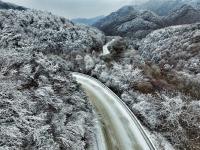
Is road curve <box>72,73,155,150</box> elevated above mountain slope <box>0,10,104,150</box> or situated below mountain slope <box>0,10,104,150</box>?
below

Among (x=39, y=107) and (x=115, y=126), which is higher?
(x=39, y=107)

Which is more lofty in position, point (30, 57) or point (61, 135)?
point (30, 57)

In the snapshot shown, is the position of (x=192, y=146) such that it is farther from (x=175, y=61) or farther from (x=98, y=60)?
(x=175, y=61)

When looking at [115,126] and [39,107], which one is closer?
[39,107]

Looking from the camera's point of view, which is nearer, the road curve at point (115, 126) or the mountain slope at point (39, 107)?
the mountain slope at point (39, 107)

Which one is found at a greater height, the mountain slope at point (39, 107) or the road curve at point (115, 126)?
the mountain slope at point (39, 107)

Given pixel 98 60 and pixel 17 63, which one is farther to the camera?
pixel 98 60

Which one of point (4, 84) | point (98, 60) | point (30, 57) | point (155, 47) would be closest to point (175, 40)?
point (155, 47)

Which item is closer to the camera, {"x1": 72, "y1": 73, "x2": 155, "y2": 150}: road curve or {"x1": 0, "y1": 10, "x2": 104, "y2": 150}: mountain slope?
{"x1": 0, "y1": 10, "x2": 104, "y2": 150}: mountain slope
